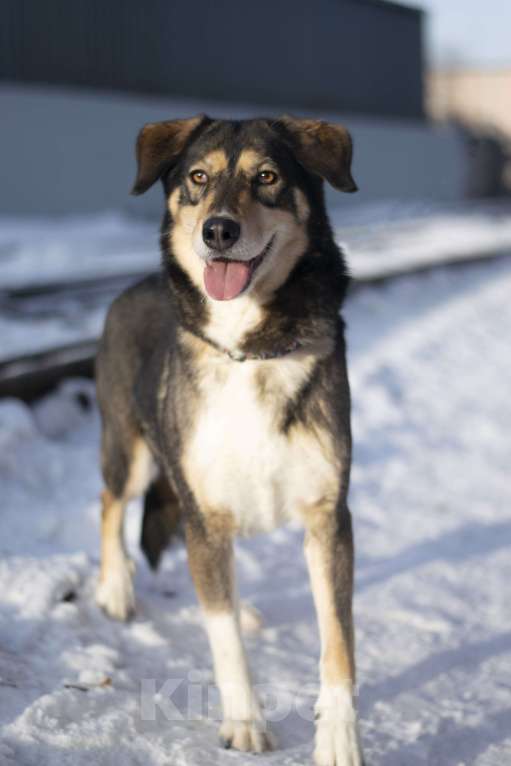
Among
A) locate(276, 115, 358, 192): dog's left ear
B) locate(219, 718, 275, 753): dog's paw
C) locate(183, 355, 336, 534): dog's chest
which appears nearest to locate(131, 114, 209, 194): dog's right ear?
locate(276, 115, 358, 192): dog's left ear

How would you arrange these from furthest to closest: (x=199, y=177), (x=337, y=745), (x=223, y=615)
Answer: (x=199, y=177), (x=223, y=615), (x=337, y=745)

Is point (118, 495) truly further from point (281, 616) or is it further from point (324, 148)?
point (324, 148)

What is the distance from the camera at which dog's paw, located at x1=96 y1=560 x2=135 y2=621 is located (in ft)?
12.1

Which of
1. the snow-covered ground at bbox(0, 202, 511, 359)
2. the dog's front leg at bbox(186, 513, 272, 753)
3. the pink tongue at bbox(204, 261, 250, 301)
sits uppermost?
the pink tongue at bbox(204, 261, 250, 301)

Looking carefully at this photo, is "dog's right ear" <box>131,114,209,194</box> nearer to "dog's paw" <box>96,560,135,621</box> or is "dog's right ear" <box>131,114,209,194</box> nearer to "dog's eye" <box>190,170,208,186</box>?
"dog's eye" <box>190,170,208,186</box>

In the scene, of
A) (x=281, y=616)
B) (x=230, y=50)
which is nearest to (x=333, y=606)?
(x=281, y=616)

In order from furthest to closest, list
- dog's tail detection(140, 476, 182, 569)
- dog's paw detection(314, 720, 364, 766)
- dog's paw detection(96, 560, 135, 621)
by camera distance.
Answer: dog's tail detection(140, 476, 182, 569), dog's paw detection(96, 560, 135, 621), dog's paw detection(314, 720, 364, 766)

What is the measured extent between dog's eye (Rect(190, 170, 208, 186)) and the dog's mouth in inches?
13.3

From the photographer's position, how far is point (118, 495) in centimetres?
393

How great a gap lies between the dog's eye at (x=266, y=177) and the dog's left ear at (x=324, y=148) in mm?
148

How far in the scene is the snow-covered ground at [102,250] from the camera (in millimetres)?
8367

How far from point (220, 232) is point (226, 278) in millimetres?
192

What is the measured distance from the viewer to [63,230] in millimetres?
17891

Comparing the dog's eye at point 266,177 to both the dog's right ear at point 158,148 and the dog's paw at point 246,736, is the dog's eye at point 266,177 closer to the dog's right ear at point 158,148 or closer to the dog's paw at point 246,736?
the dog's right ear at point 158,148
